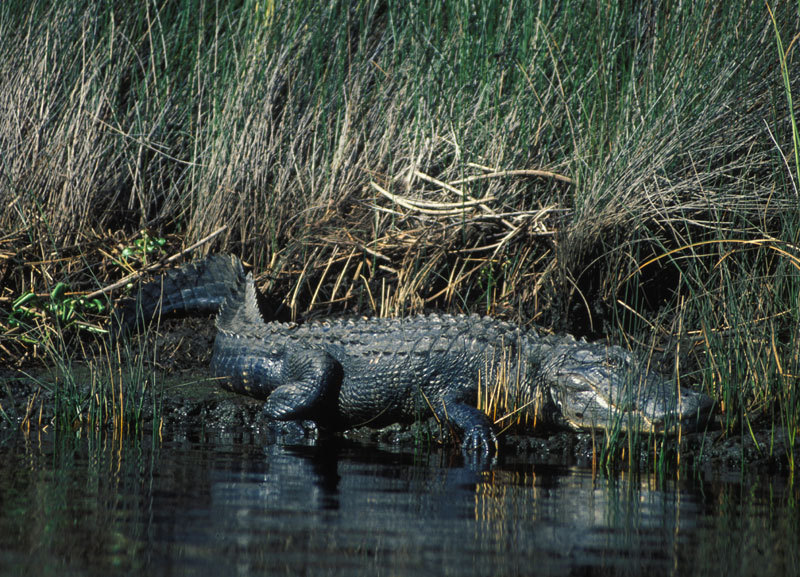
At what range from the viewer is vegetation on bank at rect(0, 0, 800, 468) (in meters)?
5.89

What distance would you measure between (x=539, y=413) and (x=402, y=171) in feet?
7.56

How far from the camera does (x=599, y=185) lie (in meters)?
5.89

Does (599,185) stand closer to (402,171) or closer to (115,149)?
(402,171)

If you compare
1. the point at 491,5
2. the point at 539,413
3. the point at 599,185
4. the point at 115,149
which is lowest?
the point at 539,413

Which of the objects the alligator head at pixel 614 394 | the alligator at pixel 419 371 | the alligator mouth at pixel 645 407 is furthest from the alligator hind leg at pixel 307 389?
the alligator mouth at pixel 645 407

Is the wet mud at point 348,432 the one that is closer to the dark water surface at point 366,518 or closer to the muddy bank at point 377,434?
the muddy bank at point 377,434

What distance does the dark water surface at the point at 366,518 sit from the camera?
8.50 ft

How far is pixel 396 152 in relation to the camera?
6875 millimetres

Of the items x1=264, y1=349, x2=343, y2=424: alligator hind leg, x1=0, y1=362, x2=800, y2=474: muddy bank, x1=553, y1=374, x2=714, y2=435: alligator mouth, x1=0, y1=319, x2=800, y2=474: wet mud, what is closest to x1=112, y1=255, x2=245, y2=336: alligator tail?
x1=0, y1=319, x2=800, y2=474: wet mud

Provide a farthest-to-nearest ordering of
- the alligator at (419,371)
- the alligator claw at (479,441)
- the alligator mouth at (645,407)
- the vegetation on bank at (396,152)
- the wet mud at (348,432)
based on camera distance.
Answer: the vegetation on bank at (396,152) < the alligator at (419,371) < the alligator claw at (479,441) < the alligator mouth at (645,407) < the wet mud at (348,432)

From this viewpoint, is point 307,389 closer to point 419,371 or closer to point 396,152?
point 419,371

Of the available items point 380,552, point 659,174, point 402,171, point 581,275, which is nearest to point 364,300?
point 402,171

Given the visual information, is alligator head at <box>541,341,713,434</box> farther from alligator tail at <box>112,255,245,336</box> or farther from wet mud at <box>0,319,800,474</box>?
alligator tail at <box>112,255,245,336</box>

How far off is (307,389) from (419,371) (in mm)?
639
